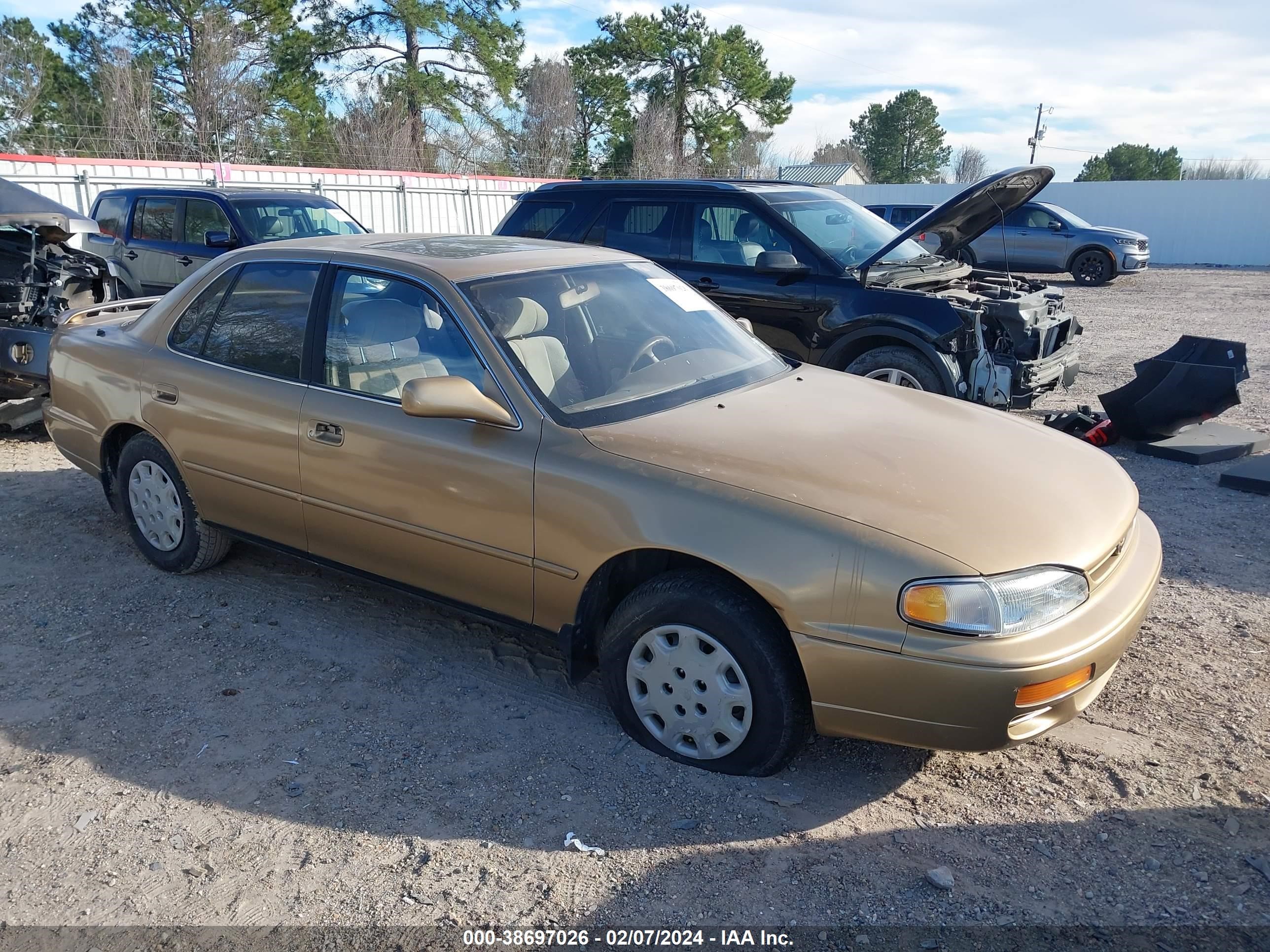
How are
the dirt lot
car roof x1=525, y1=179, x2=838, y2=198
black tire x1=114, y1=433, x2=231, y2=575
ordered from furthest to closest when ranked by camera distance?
1. car roof x1=525, y1=179, x2=838, y2=198
2. black tire x1=114, y1=433, x2=231, y2=575
3. the dirt lot

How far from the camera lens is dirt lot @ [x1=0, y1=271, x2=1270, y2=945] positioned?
271 centimetres

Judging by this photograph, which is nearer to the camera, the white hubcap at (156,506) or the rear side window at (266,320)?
the rear side window at (266,320)

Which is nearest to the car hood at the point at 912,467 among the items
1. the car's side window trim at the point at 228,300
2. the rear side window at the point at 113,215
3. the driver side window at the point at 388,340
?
the driver side window at the point at 388,340

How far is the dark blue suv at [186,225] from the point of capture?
10508 mm

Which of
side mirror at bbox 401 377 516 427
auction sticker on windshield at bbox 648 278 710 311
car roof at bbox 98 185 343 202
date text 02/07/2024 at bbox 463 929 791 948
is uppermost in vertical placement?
car roof at bbox 98 185 343 202

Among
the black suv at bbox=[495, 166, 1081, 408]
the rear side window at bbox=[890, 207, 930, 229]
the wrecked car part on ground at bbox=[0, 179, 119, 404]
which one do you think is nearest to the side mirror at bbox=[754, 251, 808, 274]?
the black suv at bbox=[495, 166, 1081, 408]

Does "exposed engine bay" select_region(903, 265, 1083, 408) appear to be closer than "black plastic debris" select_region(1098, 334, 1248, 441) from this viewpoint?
No

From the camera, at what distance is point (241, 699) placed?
378 centimetres

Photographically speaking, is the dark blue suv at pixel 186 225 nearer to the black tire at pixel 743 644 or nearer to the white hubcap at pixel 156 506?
the white hubcap at pixel 156 506

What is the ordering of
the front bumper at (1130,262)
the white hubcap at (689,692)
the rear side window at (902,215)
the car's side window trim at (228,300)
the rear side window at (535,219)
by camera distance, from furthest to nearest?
the front bumper at (1130,262), the rear side window at (902,215), the rear side window at (535,219), the car's side window trim at (228,300), the white hubcap at (689,692)

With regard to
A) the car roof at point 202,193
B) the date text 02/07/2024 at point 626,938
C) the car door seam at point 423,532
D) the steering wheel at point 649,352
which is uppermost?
the car roof at point 202,193

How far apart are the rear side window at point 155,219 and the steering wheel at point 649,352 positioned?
345 inches

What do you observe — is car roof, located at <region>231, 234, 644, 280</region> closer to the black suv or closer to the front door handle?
the front door handle

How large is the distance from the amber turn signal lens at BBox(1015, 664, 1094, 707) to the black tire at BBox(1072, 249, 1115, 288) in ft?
64.0
